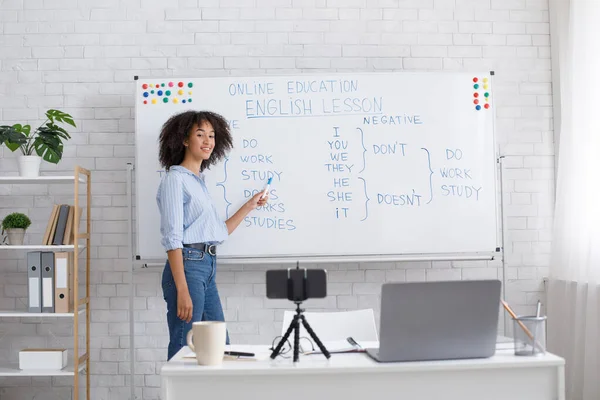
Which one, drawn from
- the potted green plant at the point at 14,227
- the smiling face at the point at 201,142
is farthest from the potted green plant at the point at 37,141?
the smiling face at the point at 201,142

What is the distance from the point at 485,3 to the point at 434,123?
0.82m

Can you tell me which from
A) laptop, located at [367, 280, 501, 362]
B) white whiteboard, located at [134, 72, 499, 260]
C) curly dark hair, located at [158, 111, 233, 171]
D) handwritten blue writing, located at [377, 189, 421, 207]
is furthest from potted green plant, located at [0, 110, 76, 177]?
laptop, located at [367, 280, 501, 362]

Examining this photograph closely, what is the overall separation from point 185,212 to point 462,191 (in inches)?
57.7

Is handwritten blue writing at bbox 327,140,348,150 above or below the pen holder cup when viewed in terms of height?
above

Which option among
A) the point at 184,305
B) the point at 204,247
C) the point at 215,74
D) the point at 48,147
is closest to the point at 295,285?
the point at 184,305

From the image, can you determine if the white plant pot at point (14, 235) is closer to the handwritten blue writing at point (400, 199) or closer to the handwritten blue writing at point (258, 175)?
the handwritten blue writing at point (258, 175)

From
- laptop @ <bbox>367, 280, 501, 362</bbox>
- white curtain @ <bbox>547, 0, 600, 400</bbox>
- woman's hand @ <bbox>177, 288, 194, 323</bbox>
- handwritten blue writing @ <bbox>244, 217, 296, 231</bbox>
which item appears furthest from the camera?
handwritten blue writing @ <bbox>244, 217, 296, 231</bbox>

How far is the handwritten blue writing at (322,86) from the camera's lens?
11.1 ft

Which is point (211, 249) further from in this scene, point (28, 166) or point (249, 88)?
point (28, 166)

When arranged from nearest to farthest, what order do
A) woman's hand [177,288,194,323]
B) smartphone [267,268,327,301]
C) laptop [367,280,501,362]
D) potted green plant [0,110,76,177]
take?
laptop [367,280,501,362] < smartphone [267,268,327,301] < woman's hand [177,288,194,323] < potted green plant [0,110,76,177]

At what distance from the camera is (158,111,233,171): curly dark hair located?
303 cm

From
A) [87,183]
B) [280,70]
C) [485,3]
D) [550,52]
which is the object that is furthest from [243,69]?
[550,52]

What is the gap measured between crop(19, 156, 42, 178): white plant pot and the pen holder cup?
252 cm

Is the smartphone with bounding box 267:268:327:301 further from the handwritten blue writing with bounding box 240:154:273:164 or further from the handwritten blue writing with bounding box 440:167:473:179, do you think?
the handwritten blue writing with bounding box 440:167:473:179
